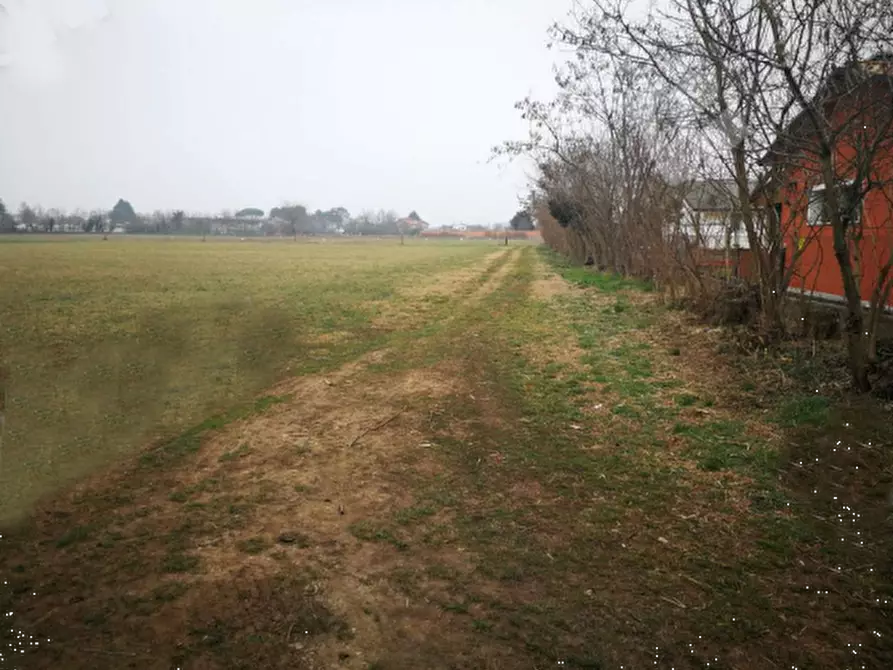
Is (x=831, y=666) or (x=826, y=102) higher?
(x=826, y=102)

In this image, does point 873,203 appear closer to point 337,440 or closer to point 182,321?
point 337,440

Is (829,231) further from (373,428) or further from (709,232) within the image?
(373,428)

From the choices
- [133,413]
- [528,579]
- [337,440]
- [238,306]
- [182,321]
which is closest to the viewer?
[528,579]

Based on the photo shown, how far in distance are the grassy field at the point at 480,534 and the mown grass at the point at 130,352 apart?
0.34m

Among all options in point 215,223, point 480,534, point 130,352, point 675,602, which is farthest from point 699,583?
point 215,223

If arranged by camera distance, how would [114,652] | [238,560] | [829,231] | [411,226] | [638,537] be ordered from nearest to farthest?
[114,652]
[238,560]
[638,537]
[829,231]
[411,226]

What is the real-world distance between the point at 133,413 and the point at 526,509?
4.39 metres

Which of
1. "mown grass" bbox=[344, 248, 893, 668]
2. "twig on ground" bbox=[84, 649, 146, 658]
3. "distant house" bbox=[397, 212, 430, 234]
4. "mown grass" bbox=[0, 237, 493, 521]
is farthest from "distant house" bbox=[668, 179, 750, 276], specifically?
"distant house" bbox=[397, 212, 430, 234]

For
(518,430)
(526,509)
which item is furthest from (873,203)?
(526,509)

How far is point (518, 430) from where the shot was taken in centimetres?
587

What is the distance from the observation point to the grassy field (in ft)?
9.18

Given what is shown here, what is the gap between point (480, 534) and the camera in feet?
12.6

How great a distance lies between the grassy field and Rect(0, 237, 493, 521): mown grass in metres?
0.34

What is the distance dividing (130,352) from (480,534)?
7.06 metres
